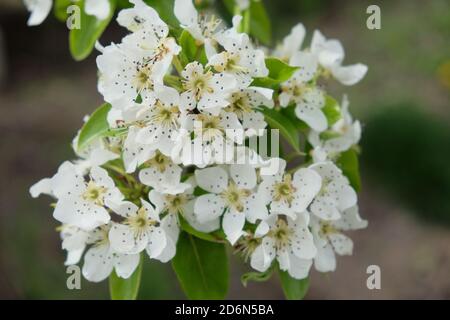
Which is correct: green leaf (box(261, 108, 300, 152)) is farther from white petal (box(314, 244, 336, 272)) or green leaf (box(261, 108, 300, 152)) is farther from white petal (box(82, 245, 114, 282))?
white petal (box(82, 245, 114, 282))

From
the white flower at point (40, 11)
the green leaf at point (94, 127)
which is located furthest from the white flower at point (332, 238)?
the white flower at point (40, 11)

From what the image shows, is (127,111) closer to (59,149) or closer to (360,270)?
(360,270)

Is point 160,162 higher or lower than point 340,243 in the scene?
higher

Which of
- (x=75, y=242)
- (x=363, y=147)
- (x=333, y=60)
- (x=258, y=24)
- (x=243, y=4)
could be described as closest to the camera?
(x=75, y=242)

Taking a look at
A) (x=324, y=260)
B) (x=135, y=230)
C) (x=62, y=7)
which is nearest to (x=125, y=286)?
(x=135, y=230)

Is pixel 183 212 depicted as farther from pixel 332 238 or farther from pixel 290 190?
pixel 332 238

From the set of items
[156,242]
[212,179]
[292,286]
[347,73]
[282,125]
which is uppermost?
[347,73]
